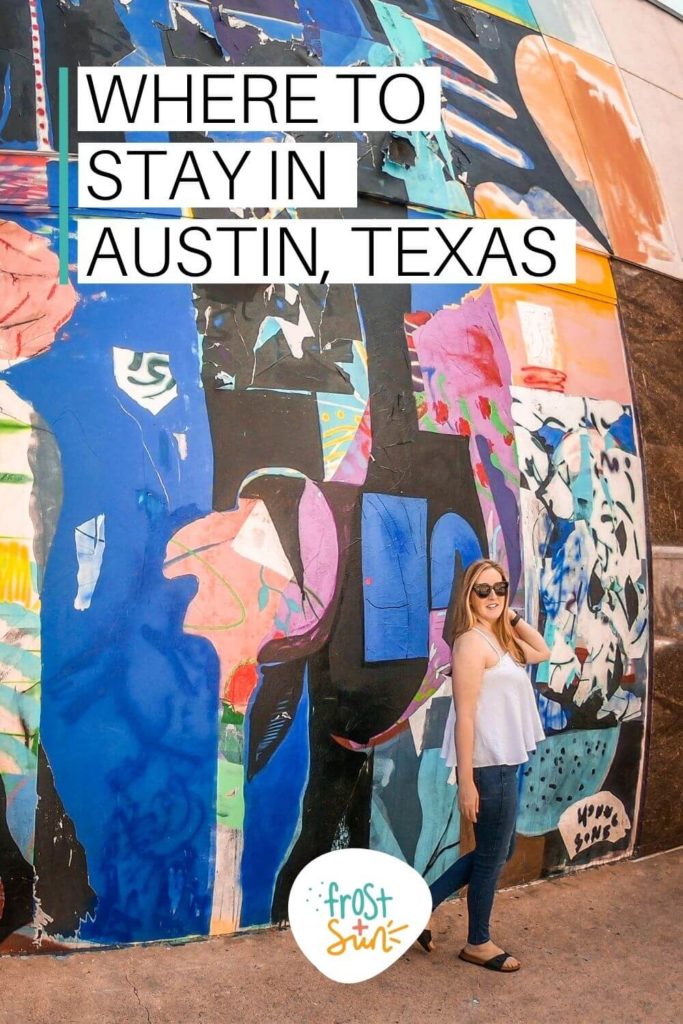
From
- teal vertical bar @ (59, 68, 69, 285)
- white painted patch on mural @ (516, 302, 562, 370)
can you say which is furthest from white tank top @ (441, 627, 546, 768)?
teal vertical bar @ (59, 68, 69, 285)

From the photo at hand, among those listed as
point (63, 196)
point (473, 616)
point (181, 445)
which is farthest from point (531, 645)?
point (63, 196)

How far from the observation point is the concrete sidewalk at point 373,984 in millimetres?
3980

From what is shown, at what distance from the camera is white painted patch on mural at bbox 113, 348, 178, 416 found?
4590mm

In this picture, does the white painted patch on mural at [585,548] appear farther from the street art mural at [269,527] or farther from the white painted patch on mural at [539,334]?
the white painted patch on mural at [539,334]

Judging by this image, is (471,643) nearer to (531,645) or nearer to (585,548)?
(531,645)

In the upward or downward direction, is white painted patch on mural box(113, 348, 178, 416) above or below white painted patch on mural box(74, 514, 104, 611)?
above

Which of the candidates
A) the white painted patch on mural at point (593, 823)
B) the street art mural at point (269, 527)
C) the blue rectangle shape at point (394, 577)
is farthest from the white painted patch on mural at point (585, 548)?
the blue rectangle shape at point (394, 577)

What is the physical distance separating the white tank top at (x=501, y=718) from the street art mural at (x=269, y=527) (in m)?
0.64

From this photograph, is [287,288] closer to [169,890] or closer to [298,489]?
[298,489]

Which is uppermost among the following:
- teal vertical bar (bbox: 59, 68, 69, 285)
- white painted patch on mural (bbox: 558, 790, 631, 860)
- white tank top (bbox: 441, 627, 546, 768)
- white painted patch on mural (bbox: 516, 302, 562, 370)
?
teal vertical bar (bbox: 59, 68, 69, 285)

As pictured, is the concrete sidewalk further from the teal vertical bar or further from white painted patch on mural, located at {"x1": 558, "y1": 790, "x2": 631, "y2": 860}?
the teal vertical bar

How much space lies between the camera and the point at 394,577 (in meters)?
4.97

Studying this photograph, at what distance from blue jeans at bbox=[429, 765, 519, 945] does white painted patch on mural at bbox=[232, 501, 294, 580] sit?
1175 mm

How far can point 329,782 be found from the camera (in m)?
4.80
